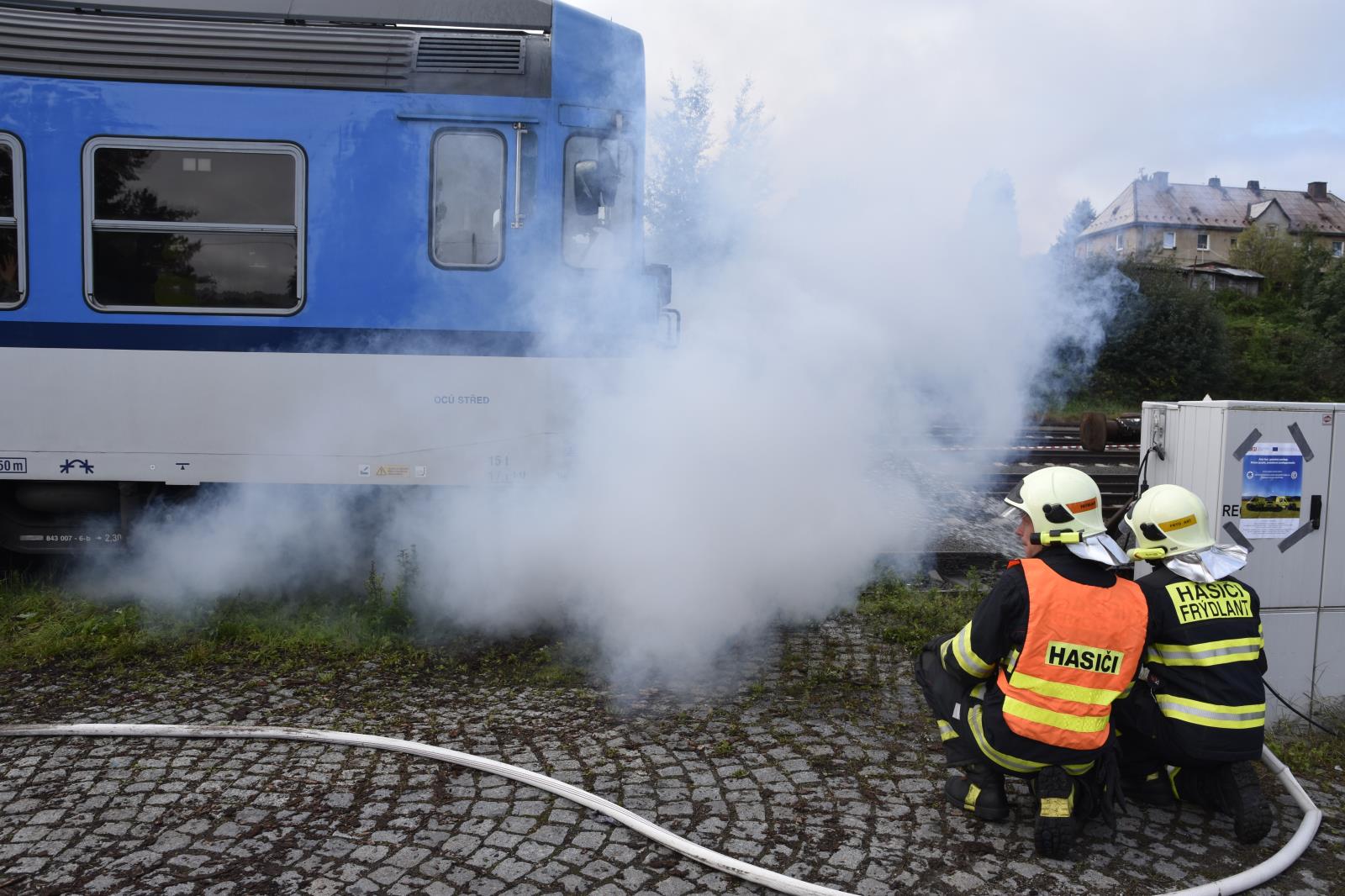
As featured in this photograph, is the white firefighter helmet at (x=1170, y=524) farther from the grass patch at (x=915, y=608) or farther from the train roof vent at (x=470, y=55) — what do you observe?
the train roof vent at (x=470, y=55)

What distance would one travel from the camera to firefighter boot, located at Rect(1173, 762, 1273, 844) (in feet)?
12.2

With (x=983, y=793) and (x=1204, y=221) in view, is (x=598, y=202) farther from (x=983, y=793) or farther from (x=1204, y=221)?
(x=1204, y=221)

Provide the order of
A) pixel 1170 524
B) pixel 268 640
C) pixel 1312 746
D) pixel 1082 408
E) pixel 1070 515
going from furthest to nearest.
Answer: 1. pixel 1082 408
2. pixel 268 640
3. pixel 1312 746
4. pixel 1170 524
5. pixel 1070 515

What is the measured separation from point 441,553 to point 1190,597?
470 cm

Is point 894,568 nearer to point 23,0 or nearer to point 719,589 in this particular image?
point 719,589

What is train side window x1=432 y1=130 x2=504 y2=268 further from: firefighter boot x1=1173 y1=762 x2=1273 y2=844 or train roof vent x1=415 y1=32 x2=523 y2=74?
firefighter boot x1=1173 y1=762 x2=1273 y2=844

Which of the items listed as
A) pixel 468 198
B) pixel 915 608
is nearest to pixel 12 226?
pixel 468 198

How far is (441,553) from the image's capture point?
6.65 metres

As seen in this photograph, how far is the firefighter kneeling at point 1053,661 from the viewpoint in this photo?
353 centimetres

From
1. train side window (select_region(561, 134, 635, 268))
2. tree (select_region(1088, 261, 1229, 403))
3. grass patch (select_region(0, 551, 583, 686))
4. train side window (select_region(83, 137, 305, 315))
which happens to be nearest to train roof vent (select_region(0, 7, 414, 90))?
train side window (select_region(83, 137, 305, 315))

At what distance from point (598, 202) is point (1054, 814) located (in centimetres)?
452

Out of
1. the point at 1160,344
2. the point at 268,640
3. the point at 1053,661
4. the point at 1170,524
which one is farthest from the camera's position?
the point at 1160,344

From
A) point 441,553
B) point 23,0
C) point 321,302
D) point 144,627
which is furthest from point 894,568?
point 23,0

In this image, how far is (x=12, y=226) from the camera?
616 cm
